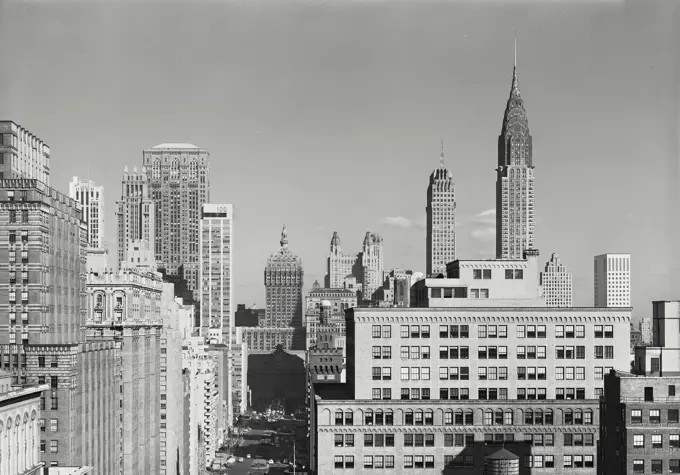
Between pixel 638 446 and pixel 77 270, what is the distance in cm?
4202

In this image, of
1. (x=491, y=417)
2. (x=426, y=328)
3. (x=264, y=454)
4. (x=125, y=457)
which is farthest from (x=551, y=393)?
(x=264, y=454)

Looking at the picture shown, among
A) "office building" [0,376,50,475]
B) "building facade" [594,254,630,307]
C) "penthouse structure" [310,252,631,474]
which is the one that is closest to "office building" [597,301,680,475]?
"penthouse structure" [310,252,631,474]

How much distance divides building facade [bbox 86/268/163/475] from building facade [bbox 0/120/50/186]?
16.9m

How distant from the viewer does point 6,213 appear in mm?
68562

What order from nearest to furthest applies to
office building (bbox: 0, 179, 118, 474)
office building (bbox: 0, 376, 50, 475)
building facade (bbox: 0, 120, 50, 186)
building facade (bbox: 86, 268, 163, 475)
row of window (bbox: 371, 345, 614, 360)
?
office building (bbox: 0, 376, 50, 475) < row of window (bbox: 371, 345, 614, 360) < building facade (bbox: 0, 120, 50, 186) < office building (bbox: 0, 179, 118, 474) < building facade (bbox: 86, 268, 163, 475)

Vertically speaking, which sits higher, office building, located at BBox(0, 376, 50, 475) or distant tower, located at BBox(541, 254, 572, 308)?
distant tower, located at BBox(541, 254, 572, 308)

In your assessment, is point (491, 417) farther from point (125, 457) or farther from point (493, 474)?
point (125, 457)

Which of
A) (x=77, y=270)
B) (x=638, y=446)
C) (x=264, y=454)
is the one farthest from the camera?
(x=264, y=454)

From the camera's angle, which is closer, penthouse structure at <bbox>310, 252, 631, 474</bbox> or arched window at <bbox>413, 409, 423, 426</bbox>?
penthouse structure at <bbox>310, 252, 631, 474</bbox>

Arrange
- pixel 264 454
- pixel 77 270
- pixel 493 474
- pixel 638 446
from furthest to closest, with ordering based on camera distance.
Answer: pixel 264 454 < pixel 77 270 < pixel 493 474 < pixel 638 446

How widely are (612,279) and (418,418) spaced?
1096 inches

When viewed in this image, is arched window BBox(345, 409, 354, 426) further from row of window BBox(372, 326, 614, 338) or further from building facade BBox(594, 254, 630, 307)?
building facade BBox(594, 254, 630, 307)

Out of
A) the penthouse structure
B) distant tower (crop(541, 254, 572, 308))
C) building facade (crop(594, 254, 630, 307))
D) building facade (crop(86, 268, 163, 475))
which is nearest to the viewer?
the penthouse structure

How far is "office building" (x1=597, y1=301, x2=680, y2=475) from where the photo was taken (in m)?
51.2
